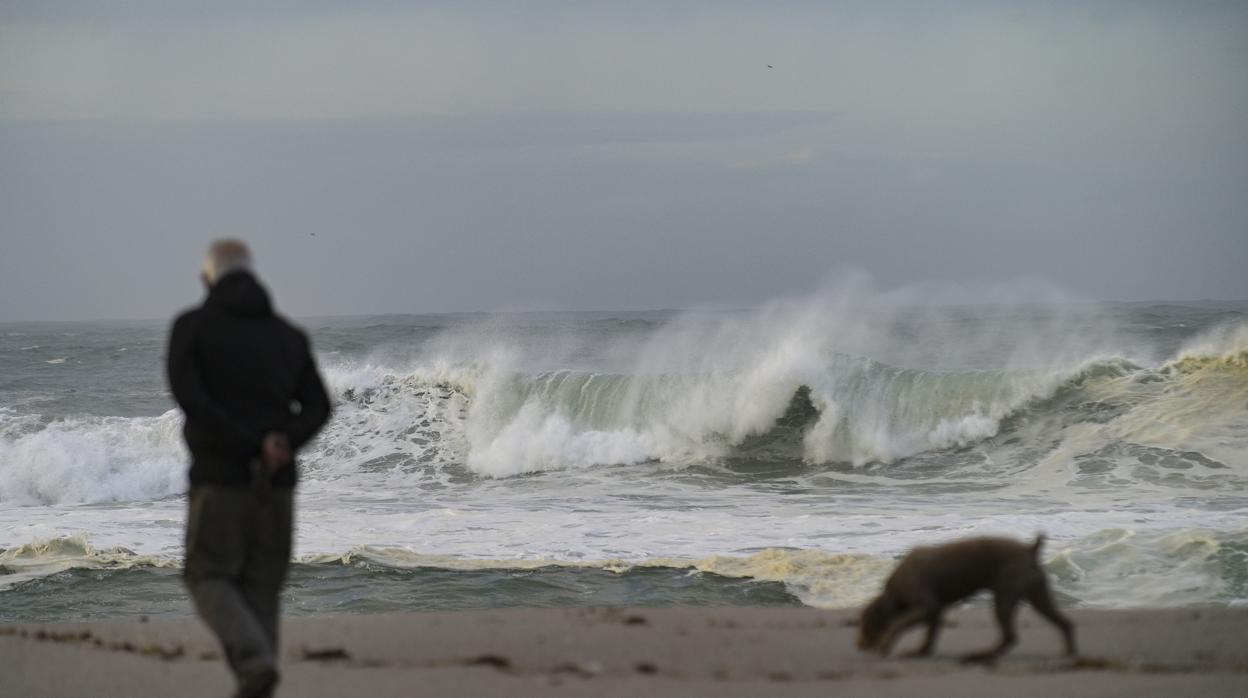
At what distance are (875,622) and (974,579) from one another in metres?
0.50

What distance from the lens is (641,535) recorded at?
508 inches

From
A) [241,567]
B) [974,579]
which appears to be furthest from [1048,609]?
[241,567]

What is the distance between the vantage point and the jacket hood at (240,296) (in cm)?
425

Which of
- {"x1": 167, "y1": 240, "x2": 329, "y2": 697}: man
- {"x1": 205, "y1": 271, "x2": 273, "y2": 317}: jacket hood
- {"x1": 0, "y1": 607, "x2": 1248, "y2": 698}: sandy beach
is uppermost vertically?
{"x1": 205, "y1": 271, "x2": 273, "y2": 317}: jacket hood

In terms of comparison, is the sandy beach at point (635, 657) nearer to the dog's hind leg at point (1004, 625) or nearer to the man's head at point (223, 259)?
the dog's hind leg at point (1004, 625)

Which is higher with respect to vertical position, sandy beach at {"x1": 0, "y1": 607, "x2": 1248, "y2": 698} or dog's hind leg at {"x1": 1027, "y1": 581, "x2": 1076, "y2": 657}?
dog's hind leg at {"x1": 1027, "y1": 581, "x2": 1076, "y2": 657}

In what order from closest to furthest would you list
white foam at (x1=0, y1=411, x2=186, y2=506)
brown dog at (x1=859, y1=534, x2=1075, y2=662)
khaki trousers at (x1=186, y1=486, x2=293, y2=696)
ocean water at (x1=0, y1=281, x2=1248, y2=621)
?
khaki trousers at (x1=186, y1=486, x2=293, y2=696), brown dog at (x1=859, y1=534, x2=1075, y2=662), ocean water at (x1=0, y1=281, x2=1248, y2=621), white foam at (x1=0, y1=411, x2=186, y2=506)

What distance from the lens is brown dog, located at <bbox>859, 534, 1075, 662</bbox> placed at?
4.76m

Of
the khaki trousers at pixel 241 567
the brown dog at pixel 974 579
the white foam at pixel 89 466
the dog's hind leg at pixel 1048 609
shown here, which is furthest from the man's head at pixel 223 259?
the white foam at pixel 89 466

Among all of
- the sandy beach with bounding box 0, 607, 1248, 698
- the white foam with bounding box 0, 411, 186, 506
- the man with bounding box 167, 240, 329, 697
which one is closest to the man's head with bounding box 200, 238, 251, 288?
the man with bounding box 167, 240, 329, 697

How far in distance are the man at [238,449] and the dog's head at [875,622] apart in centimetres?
228

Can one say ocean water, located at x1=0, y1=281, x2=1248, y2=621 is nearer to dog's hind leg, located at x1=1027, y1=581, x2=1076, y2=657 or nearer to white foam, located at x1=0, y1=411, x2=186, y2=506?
white foam, located at x1=0, y1=411, x2=186, y2=506

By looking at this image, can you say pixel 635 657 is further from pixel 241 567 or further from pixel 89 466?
pixel 89 466

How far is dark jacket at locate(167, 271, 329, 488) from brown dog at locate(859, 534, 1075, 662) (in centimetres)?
229
